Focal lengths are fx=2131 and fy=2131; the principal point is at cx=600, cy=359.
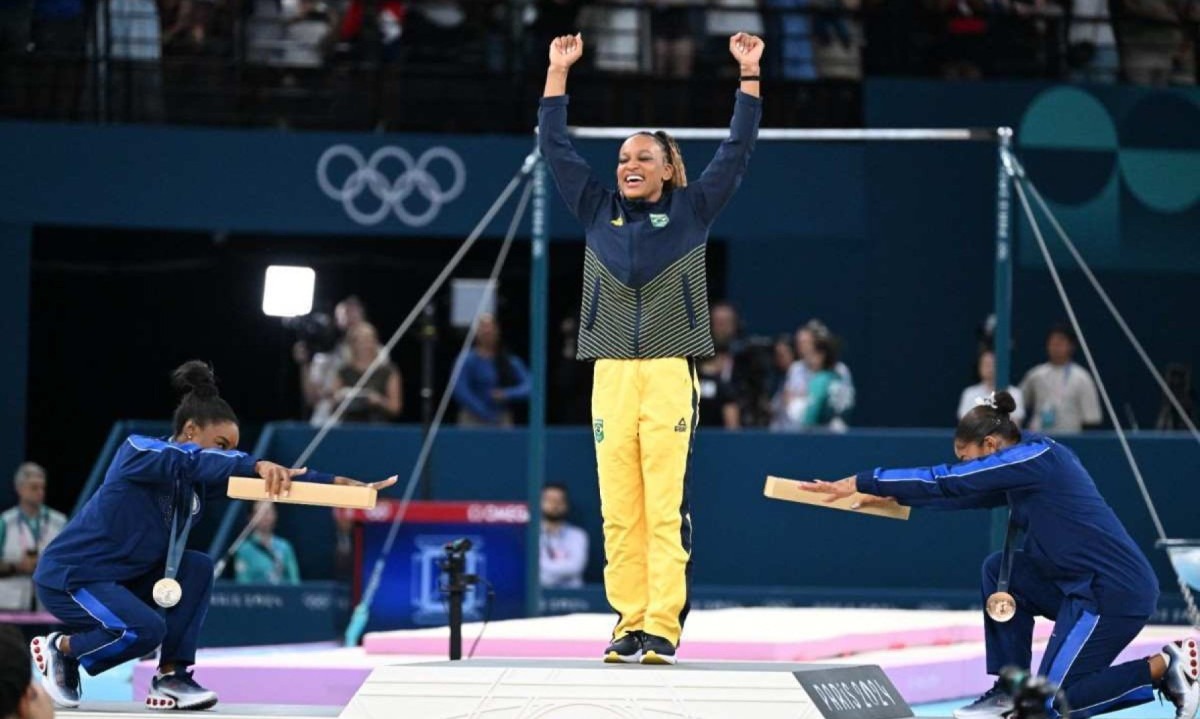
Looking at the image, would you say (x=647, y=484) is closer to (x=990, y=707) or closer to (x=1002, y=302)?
(x=990, y=707)

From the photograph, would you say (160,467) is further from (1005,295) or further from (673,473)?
(1005,295)

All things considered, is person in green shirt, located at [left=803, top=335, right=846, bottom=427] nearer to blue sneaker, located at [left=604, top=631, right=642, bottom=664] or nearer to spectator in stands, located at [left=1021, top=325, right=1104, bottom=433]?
spectator in stands, located at [left=1021, top=325, right=1104, bottom=433]

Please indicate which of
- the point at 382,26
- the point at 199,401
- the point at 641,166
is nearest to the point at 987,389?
the point at 382,26

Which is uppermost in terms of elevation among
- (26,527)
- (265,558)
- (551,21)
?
(551,21)

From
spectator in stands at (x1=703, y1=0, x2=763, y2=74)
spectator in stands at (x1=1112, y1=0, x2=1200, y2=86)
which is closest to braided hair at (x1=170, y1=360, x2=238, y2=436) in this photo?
spectator in stands at (x1=703, y1=0, x2=763, y2=74)

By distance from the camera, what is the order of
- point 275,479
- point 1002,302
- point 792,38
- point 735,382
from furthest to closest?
point 792,38, point 735,382, point 1002,302, point 275,479

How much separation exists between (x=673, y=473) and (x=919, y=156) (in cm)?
914

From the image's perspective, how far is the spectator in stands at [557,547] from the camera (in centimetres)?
1363

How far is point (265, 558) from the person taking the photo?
1363 centimetres

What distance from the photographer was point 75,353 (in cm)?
1639

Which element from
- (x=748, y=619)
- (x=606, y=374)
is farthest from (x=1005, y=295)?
(x=606, y=374)

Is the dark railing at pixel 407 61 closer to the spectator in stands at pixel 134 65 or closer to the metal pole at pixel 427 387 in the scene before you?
the spectator in stands at pixel 134 65

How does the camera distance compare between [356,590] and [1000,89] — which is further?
[1000,89]

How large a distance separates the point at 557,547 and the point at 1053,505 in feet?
22.0
